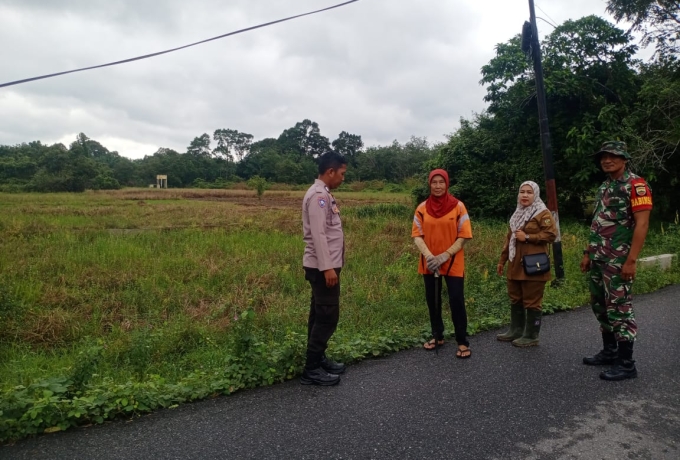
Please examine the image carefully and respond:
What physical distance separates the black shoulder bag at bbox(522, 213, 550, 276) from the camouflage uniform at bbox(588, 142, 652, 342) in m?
0.48

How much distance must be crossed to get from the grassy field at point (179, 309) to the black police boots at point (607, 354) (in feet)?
3.87

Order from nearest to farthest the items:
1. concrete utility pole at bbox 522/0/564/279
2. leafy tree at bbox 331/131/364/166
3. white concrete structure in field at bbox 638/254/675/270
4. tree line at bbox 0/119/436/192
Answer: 1. concrete utility pole at bbox 522/0/564/279
2. white concrete structure in field at bbox 638/254/675/270
3. tree line at bbox 0/119/436/192
4. leafy tree at bbox 331/131/364/166

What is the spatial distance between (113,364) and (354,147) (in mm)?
68172

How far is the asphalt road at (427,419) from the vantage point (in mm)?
2447

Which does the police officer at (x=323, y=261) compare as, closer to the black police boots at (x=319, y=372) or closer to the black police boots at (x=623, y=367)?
the black police boots at (x=319, y=372)

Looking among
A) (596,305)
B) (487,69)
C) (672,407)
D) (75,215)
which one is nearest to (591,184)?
(487,69)

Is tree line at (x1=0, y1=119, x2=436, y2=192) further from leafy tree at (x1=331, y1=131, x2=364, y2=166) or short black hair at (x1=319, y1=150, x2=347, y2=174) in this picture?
short black hair at (x1=319, y1=150, x2=347, y2=174)

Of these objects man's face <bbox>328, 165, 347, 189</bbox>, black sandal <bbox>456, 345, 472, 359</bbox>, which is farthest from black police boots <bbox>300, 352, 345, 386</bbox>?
man's face <bbox>328, 165, 347, 189</bbox>

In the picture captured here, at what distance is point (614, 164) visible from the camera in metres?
3.46

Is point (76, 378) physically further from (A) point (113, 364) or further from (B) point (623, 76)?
(B) point (623, 76)

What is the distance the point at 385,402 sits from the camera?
304 cm

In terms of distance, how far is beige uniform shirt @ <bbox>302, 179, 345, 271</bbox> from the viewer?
3.30 m

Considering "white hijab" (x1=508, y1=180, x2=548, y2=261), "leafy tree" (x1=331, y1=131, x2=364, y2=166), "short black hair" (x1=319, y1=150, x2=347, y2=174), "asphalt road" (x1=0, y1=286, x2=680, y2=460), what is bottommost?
"asphalt road" (x1=0, y1=286, x2=680, y2=460)

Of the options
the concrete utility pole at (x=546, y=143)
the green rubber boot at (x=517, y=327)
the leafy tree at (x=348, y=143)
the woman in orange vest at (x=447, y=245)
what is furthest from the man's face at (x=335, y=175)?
the leafy tree at (x=348, y=143)
